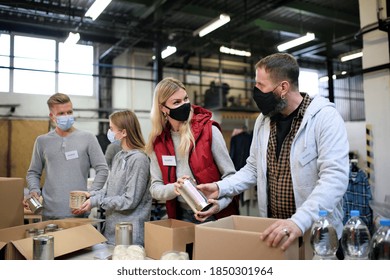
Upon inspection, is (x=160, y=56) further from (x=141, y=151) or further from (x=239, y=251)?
(x=239, y=251)

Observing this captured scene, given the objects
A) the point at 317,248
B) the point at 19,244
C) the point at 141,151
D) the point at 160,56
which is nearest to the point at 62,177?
the point at 141,151

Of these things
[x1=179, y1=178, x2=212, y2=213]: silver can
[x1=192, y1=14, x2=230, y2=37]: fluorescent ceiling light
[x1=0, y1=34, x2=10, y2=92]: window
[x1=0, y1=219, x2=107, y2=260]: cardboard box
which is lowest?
[x1=0, y1=219, x2=107, y2=260]: cardboard box

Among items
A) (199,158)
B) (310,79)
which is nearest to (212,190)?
(199,158)

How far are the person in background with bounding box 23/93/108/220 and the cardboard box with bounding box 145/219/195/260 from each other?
991 mm

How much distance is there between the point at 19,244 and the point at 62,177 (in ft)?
2.97

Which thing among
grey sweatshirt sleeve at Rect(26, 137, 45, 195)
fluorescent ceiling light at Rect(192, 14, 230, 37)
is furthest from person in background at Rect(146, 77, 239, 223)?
Answer: fluorescent ceiling light at Rect(192, 14, 230, 37)

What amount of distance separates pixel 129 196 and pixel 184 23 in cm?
754

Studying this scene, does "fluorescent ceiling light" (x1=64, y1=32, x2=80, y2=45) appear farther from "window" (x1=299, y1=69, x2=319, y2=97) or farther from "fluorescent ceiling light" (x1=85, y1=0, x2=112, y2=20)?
"window" (x1=299, y1=69, x2=319, y2=97)

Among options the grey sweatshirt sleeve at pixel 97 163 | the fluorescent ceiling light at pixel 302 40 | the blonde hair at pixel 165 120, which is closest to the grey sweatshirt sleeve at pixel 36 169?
the grey sweatshirt sleeve at pixel 97 163

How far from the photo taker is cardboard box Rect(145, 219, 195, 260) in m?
1.20

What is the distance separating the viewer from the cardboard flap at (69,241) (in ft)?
4.10

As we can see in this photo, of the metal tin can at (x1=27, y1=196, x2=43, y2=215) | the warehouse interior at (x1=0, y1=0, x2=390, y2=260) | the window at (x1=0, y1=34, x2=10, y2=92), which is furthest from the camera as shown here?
the window at (x1=0, y1=34, x2=10, y2=92)

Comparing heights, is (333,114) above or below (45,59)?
below
